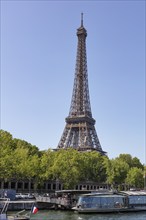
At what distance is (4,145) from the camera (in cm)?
8475

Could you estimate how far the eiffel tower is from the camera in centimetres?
14162

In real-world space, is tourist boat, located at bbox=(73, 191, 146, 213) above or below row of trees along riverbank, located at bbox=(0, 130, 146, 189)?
below

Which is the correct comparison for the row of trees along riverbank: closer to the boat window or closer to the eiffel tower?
the eiffel tower

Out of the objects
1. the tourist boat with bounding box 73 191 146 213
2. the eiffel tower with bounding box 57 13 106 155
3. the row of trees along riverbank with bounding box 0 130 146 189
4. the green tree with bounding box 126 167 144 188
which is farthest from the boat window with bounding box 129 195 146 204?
the eiffel tower with bounding box 57 13 106 155

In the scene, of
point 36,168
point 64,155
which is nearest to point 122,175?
point 64,155

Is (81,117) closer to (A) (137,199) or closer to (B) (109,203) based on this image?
(A) (137,199)

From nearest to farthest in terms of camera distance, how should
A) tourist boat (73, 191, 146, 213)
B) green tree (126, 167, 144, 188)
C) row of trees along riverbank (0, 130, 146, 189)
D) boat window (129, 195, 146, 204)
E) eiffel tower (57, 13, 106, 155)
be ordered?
tourist boat (73, 191, 146, 213) → boat window (129, 195, 146, 204) → row of trees along riverbank (0, 130, 146, 189) → green tree (126, 167, 144, 188) → eiffel tower (57, 13, 106, 155)

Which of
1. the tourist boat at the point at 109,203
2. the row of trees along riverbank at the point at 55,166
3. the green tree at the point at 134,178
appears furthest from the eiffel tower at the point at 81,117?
the tourist boat at the point at 109,203

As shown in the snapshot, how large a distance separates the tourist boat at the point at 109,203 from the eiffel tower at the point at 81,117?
236ft

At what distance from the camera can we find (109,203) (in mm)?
61812

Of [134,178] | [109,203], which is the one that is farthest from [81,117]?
[109,203]

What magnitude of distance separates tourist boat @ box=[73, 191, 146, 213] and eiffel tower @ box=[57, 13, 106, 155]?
7199 cm

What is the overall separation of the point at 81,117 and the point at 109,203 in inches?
3286

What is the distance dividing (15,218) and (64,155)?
204 ft
